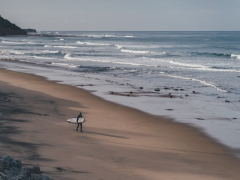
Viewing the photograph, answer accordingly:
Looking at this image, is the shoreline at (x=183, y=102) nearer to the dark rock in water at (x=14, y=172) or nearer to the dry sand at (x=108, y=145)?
the dry sand at (x=108, y=145)

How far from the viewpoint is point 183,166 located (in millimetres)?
10172

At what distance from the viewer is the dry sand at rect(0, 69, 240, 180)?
366 inches

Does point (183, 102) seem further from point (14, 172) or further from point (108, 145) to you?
point (14, 172)

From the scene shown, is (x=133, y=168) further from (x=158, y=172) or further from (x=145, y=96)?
(x=145, y=96)

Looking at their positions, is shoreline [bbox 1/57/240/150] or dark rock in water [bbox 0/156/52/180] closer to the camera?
dark rock in water [bbox 0/156/52/180]

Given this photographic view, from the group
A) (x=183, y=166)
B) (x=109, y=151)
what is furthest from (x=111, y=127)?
(x=183, y=166)

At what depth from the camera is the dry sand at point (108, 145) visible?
30.5ft

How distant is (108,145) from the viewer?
1159 cm
